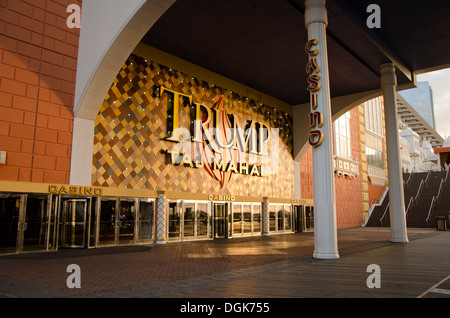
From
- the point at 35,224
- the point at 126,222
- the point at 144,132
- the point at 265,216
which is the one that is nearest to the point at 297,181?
the point at 265,216

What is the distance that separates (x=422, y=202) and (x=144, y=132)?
23.6 metres

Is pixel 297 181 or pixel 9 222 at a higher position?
pixel 297 181

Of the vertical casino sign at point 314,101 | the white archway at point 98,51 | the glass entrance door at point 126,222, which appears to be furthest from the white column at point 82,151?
the vertical casino sign at point 314,101

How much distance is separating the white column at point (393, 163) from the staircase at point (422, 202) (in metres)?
10.8

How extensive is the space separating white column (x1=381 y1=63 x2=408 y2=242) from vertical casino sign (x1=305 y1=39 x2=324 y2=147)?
7.75m

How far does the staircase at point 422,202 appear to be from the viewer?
26.3m

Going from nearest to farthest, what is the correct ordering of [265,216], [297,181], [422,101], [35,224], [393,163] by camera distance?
[35,224]
[393,163]
[265,216]
[297,181]
[422,101]

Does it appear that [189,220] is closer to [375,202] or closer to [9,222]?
[9,222]

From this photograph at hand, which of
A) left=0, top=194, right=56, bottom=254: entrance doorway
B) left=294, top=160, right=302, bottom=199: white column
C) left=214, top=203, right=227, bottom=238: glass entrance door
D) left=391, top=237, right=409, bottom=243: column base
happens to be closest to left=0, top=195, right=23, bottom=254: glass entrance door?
left=0, top=194, right=56, bottom=254: entrance doorway

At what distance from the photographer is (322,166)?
10.5m

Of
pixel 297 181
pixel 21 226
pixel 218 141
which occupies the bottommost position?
pixel 21 226

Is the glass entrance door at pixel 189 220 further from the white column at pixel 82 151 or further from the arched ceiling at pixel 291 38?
the arched ceiling at pixel 291 38

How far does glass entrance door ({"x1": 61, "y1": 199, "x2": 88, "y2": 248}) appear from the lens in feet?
40.5

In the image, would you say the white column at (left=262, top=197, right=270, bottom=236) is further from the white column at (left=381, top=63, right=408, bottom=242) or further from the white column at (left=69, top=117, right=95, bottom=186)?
the white column at (left=69, top=117, right=95, bottom=186)
